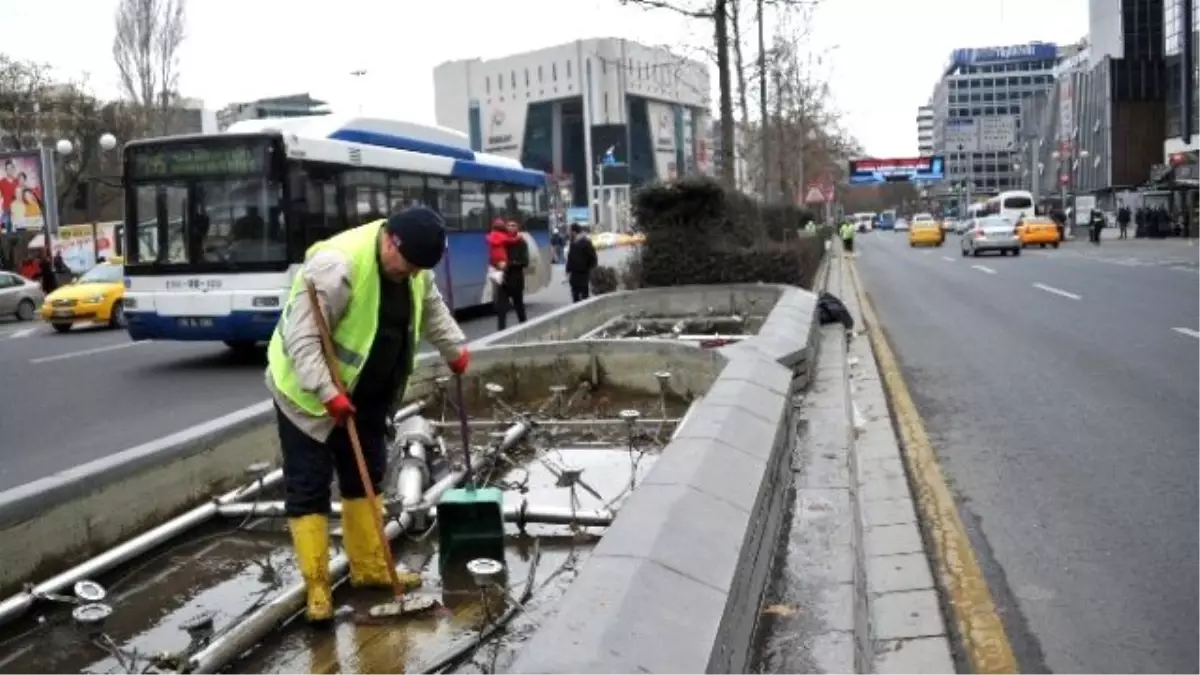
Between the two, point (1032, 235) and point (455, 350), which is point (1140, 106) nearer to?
point (1032, 235)

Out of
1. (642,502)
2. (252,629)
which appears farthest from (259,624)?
(642,502)

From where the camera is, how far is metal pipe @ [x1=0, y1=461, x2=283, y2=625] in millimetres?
4594

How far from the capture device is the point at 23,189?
119 feet

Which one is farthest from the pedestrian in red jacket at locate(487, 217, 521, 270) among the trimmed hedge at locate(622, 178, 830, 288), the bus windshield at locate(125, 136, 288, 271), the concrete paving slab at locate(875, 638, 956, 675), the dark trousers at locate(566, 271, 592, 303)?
the concrete paving slab at locate(875, 638, 956, 675)

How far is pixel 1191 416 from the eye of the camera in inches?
350

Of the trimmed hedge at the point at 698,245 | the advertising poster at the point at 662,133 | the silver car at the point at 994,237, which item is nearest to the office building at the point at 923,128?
the advertising poster at the point at 662,133

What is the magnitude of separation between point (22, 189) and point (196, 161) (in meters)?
25.2

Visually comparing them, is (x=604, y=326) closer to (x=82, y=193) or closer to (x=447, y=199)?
(x=447, y=199)

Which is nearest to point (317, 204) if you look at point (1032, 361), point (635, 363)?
point (635, 363)

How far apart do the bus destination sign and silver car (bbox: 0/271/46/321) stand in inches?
682

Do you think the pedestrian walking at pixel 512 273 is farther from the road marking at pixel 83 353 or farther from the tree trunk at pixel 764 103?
the tree trunk at pixel 764 103

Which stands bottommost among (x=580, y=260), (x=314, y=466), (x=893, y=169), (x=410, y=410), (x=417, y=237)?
(x=410, y=410)

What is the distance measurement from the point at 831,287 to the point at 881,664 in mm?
20999

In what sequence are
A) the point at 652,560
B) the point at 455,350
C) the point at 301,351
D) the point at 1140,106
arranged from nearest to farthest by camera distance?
the point at 652,560 → the point at 301,351 → the point at 455,350 → the point at 1140,106
